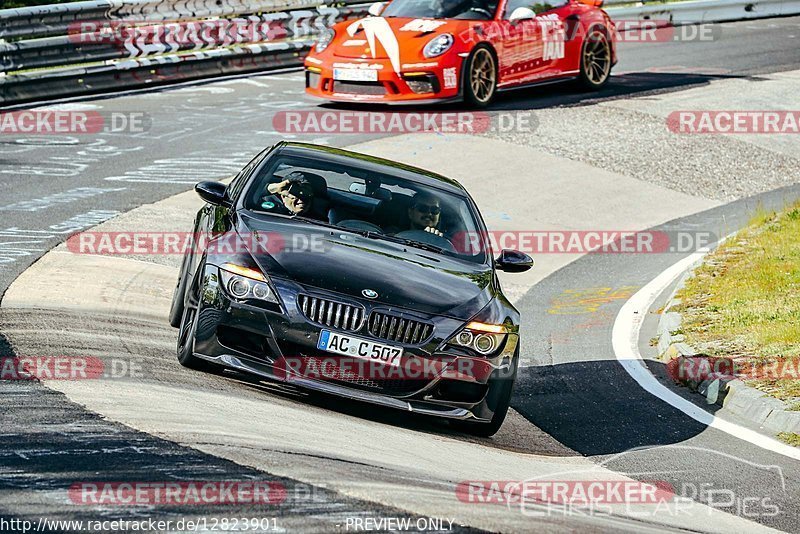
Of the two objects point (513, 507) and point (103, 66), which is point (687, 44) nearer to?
point (103, 66)

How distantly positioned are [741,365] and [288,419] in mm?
4207

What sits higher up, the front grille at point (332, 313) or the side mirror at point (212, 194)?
the side mirror at point (212, 194)

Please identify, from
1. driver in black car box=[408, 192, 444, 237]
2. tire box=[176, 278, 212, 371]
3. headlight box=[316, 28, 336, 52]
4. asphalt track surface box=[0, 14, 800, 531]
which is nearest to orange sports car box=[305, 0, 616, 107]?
headlight box=[316, 28, 336, 52]

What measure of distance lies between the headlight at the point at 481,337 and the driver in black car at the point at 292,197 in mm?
1481

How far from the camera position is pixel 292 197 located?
27.9 ft

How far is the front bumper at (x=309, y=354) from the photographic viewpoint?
23.1 feet

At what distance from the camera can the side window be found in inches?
728

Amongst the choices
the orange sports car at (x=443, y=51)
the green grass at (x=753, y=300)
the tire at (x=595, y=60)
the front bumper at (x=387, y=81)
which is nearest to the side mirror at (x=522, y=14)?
the orange sports car at (x=443, y=51)

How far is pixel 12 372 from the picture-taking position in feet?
22.8

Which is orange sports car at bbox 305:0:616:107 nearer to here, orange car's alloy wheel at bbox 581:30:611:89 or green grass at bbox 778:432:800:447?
orange car's alloy wheel at bbox 581:30:611:89

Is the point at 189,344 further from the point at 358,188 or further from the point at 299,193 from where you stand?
the point at 358,188

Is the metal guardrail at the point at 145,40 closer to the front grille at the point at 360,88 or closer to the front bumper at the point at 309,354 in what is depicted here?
the front grille at the point at 360,88

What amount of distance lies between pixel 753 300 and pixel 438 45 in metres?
7.29

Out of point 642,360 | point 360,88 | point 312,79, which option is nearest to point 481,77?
point 360,88
